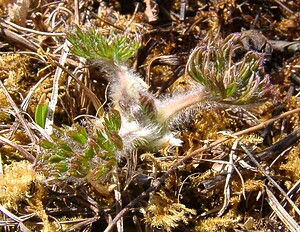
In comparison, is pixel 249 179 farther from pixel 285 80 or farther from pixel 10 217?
pixel 10 217

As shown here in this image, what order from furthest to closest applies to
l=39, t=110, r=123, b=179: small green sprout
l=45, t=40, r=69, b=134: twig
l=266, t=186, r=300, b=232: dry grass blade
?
l=45, t=40, r=69, b=134: twig → l=266, t=186, r=300, b=232: dry grass blade → l=39, t=110, r=123, b=179: small green sprout

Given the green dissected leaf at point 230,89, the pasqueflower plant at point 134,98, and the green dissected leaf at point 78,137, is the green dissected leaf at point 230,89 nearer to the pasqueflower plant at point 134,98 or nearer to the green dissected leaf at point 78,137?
the pasqueflower plant at point 134,98

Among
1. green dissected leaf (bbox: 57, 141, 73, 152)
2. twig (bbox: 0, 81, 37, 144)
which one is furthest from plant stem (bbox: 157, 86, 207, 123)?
twig (bbox: 0, 81, 37, 144)

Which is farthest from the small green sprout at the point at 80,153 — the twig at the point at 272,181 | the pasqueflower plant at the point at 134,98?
the twig at the point at 272,181

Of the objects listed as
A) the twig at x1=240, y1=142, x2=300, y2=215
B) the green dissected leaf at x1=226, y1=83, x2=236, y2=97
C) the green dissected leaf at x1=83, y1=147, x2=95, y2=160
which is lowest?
the twig at x1=240, y1=142, x2=300, y2=215

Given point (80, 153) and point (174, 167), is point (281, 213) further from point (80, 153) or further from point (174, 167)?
point (80, 153)

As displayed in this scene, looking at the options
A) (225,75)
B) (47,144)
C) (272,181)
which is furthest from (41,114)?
(272,181)

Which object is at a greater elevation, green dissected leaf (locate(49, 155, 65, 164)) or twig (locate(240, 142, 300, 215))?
green dissected leaf (locate(49, 155, 65, 164))

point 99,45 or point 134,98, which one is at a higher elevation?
A: point 99,45

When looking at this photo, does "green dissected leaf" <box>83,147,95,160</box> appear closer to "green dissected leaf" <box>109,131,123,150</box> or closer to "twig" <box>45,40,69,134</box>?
"green dissected leaf" <box>109,131,123,150</box>
